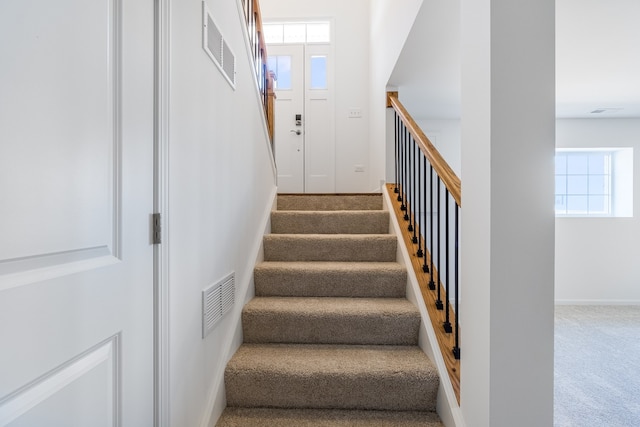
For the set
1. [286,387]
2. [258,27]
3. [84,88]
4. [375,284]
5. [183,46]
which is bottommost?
[286,387]

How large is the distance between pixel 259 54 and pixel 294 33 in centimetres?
234

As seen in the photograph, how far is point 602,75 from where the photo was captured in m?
3.17

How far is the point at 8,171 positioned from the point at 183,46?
87 cm

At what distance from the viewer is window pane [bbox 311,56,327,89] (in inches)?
183

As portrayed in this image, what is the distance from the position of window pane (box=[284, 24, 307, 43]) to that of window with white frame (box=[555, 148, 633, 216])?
413 centimetres

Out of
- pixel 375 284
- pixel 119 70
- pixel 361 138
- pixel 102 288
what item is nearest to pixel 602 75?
pixel 361 138

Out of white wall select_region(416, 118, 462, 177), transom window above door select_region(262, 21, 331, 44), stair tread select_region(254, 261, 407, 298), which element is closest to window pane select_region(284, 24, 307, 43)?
transom window above door select_region(262, 21, 331, 44)

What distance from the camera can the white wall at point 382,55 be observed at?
2438 mm

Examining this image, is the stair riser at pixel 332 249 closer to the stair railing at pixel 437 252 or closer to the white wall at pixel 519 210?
the stair railing at pixel 437 252

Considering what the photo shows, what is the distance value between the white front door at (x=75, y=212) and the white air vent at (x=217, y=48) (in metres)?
0.51

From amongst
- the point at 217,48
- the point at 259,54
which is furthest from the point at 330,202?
the point at 217,48

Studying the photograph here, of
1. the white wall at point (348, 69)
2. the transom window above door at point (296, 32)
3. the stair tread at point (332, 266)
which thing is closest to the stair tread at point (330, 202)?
the stair tread at point (332, 266)

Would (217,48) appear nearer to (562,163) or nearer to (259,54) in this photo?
(259,54)

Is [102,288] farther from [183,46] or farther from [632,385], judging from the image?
[632,385]
